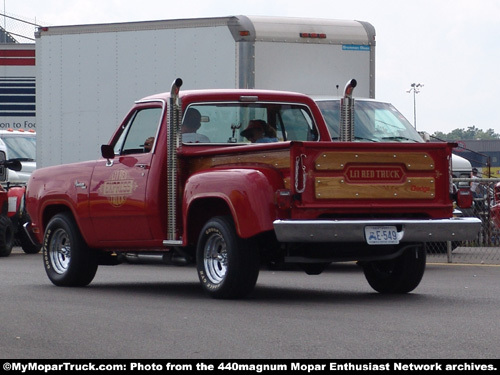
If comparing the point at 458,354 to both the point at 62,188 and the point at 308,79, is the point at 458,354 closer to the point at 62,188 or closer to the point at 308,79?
the point at 62,188

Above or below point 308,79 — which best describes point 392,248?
below

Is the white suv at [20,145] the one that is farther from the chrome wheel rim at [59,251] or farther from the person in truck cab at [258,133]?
the person in truck cab at [258,133]

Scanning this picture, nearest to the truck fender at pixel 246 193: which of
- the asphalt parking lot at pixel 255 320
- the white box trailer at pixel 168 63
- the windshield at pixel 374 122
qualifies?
the asphalt parking lot at pixel 255 320

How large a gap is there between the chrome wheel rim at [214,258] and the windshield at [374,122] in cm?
572

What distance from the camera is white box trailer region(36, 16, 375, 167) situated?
19.3m

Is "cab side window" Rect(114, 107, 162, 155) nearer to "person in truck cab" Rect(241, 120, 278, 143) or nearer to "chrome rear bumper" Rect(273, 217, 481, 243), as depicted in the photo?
"person in truck cab" Rect(241, 120, 278, 143)

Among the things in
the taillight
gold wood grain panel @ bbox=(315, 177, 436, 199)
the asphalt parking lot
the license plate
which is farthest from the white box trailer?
the taillight

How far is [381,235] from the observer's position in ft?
37.7

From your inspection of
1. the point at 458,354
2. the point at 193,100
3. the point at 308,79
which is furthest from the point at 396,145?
the point at 308,79

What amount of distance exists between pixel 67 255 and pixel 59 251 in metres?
0.16

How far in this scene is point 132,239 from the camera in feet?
43.5

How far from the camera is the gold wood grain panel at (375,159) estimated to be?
37.4 ft

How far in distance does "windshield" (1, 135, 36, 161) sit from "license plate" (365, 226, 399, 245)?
56.9 ft

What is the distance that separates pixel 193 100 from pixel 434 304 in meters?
3.38
